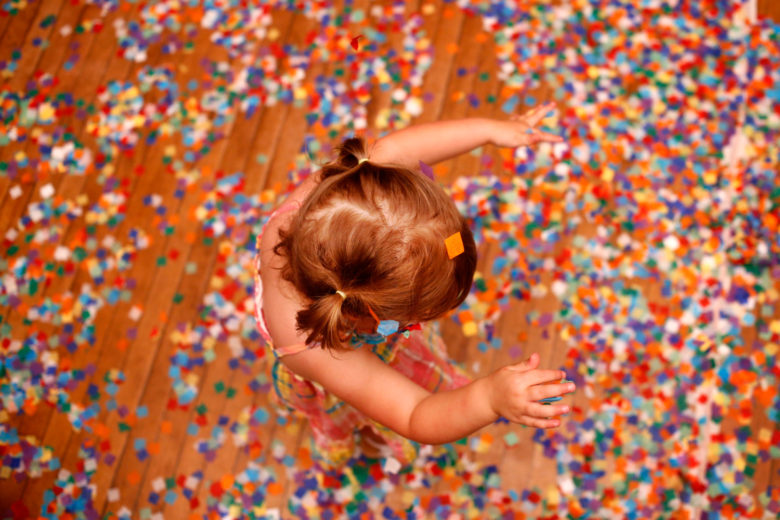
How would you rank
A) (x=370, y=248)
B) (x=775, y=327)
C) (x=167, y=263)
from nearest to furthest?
(x=370, y=248)
(x=775, y=327)
(x=167, y=263)

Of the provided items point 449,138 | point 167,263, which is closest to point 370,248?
point 449,138

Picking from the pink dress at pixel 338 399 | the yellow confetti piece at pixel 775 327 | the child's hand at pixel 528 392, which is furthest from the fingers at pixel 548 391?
the yellow confetti piece at pixel 775 327

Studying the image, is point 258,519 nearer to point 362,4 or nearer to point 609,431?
point 609,431

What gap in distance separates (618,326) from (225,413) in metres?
1.36

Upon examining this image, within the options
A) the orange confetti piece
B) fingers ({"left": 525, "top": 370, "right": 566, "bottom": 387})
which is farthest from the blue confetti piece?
fingers ({"left": 525, "top": 370, "right": 566, "bottom": 387})

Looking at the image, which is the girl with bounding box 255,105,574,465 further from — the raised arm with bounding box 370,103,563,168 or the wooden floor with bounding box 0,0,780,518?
the wooden floor with bounding box 0,0,780,518

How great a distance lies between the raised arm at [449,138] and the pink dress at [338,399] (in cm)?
30

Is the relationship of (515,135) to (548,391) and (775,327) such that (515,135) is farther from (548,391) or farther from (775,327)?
(775,327)

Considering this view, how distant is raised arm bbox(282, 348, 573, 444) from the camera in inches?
43.5

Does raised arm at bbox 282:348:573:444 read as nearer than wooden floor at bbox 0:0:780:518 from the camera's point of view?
Yes

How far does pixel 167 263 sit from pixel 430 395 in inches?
53.0

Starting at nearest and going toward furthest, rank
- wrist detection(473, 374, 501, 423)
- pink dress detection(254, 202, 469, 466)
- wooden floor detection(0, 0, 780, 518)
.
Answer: wrist detection(473, 374, 501, 423)
pink dress detection(254, 202, 469, 466)
wooden floor detection(0, 0, 780, 518)

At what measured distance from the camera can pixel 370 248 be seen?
1044 millimetres

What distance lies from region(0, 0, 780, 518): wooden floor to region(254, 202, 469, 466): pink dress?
206 millimetres
